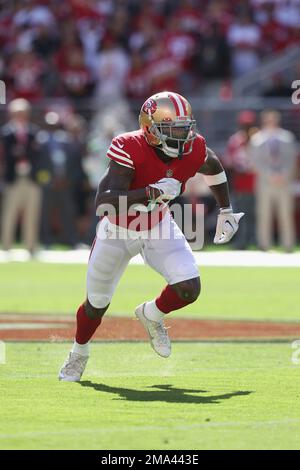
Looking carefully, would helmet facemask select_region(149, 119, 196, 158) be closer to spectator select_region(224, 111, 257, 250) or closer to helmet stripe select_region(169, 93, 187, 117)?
helmet stripe select_region(169, 93, 187, 117)

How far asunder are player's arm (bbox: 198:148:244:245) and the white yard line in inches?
351

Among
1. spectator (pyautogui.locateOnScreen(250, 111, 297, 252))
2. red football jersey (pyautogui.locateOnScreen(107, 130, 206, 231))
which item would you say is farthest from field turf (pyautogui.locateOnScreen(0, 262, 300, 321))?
red football jersey (pyautogui.locateOnScreen(107, 130, 206, 231))

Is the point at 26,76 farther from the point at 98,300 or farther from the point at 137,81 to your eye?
the point at 98,300

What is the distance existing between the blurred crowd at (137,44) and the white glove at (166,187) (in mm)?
14004

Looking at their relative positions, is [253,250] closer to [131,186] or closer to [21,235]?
[21,235]

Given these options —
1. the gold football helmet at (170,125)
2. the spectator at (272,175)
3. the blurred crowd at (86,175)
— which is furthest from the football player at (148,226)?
the spectator at (272,175)

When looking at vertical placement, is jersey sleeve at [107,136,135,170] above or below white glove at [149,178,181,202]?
above

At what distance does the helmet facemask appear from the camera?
750cm

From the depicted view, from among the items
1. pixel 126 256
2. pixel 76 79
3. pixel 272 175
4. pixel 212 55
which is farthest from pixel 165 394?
pixel 76 79

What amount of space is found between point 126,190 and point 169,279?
2.15ft

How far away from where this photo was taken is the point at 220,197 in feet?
26.9

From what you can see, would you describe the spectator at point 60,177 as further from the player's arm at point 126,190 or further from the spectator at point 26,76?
the player's arm at point 126,190

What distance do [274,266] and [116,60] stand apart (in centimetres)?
648
